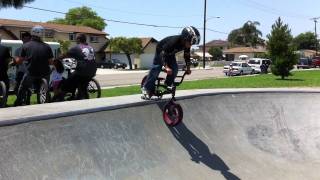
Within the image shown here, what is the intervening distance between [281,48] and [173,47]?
2103 cm

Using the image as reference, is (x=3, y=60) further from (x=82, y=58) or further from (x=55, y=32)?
(x=55, y=32)

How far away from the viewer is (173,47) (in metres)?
8.55

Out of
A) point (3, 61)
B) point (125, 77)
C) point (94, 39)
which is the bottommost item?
point (125, 77)

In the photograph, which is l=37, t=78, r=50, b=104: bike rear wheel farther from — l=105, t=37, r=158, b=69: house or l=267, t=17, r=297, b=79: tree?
l=105, t=37, r=158, b=69: house

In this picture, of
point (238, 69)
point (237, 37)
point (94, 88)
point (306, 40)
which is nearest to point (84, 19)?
point (237, 37)

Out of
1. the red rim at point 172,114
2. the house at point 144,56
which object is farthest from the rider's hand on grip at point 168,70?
Answer: the house at point 144,56

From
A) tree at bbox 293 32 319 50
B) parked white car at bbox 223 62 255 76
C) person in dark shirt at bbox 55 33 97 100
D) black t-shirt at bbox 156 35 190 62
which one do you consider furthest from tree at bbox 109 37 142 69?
tree at bbox 293 32 319 50

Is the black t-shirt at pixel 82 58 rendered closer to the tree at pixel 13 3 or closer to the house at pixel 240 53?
the tree at pixel 13 3

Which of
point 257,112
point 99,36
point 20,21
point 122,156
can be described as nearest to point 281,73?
point 257,112

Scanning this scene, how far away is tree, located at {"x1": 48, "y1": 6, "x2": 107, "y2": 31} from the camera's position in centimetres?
10261

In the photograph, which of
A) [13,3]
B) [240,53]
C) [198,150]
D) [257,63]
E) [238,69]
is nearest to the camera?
[198,150]

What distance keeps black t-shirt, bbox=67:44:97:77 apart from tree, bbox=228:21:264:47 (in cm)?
11941

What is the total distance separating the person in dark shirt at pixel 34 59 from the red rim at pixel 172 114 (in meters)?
2.61

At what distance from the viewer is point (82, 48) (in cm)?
971
